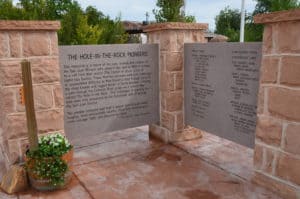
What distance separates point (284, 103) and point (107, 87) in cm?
219

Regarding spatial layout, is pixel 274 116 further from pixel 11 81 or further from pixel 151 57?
pixel 11 81

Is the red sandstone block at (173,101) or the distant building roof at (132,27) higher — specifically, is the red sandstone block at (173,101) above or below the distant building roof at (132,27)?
below

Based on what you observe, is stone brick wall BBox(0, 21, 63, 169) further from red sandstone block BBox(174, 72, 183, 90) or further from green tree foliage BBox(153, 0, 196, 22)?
green tree foliage BBox(153, 0, 196, 22)

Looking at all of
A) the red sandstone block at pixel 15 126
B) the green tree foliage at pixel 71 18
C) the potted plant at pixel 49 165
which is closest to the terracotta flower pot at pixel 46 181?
the potted plant at pixel 49 165

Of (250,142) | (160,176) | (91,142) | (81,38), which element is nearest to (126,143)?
(91,142)

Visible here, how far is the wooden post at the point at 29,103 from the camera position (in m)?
2.87

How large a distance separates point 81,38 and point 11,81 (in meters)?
8.32

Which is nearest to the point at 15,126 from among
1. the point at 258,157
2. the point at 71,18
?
the point at 258,157

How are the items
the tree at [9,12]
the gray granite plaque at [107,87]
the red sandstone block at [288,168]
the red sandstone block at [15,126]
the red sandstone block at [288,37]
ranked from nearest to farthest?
the red sandstone block at [288,37]
the red sandstone block at [288,168]
the red sandstone block at [15,126]
the gray granite plaque at [107,87]
the tree at [9,12]

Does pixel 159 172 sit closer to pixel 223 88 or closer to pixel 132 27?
pixel 223 88

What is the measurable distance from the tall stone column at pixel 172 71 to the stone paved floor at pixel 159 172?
222 mm

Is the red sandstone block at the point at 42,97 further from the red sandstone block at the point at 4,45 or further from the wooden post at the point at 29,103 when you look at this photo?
the red sandstone block at the point at 4,45

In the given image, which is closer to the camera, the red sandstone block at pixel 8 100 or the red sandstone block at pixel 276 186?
the red sandstone block at pixel 276 186

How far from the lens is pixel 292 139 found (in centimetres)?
272
